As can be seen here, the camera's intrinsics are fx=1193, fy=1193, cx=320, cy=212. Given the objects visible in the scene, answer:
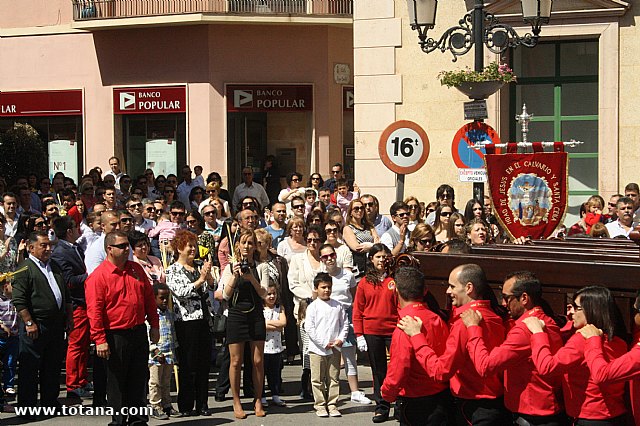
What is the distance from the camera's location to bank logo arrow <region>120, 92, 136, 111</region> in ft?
91.6

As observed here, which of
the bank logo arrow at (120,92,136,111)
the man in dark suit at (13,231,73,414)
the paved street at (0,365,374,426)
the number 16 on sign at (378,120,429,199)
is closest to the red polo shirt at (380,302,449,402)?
the paved street at (0,365,374,426)

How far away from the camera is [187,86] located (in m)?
27.3

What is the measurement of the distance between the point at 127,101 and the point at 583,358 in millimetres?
Result: 22011

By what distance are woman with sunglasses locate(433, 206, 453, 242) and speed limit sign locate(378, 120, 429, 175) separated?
0.65 m

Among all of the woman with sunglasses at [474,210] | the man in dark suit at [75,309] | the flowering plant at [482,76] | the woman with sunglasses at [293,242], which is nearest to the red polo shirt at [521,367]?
the man in dark suit at [75,309]

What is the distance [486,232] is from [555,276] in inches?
200

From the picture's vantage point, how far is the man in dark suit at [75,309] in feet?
39.5

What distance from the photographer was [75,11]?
28.1m

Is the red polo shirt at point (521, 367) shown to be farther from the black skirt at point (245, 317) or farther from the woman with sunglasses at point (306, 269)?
the woman with sunglasses at point (306, 269)

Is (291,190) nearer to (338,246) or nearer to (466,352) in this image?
(338,246)

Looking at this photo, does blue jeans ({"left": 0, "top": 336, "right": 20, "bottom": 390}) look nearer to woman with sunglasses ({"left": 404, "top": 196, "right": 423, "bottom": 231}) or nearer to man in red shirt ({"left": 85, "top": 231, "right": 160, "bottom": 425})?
man in red shirt ({"left": 85, "top": 231, "right": 160, "bottom": 425})

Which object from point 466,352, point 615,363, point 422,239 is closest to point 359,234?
point 422,239

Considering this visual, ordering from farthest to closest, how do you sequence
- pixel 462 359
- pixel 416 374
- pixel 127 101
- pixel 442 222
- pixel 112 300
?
pixel 127 101
pixel 442 222
pixel 112 300
pixel 416 374
pixel 462 359

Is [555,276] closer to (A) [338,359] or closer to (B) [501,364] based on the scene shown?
(B) [501,364]
